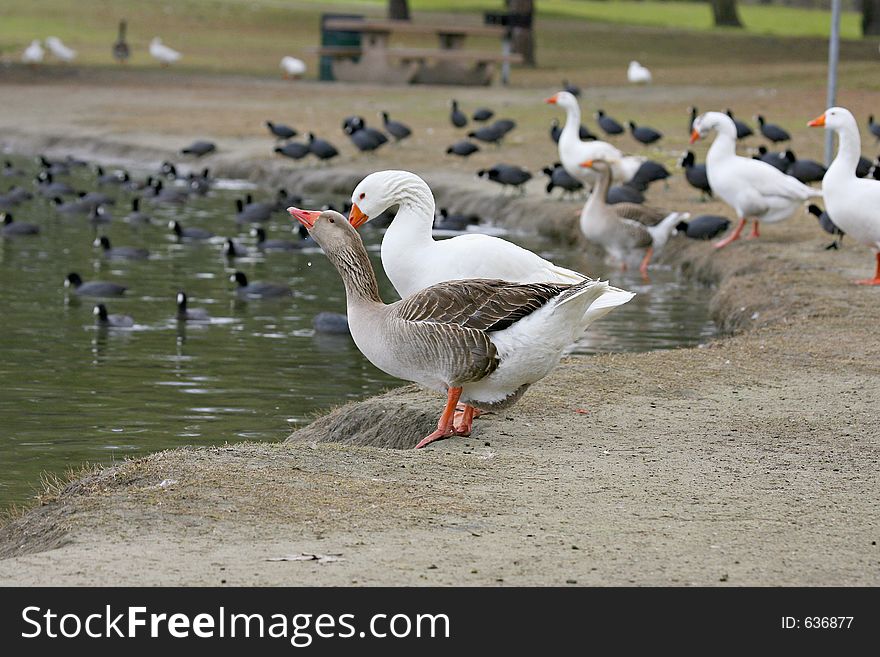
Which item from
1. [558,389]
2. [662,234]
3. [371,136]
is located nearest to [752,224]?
[662,234]

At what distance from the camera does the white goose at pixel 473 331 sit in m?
8.21

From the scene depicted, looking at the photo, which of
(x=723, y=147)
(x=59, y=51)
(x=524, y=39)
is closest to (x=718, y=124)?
(x=723, y=147)

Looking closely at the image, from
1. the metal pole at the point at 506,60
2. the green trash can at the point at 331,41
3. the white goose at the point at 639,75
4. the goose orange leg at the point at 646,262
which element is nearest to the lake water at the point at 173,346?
the goose orange leg at the point at 646,262

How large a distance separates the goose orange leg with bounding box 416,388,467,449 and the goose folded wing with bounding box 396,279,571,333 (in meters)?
0.41

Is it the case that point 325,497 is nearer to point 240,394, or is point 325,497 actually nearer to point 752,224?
point 240,394

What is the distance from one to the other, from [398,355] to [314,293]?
930cm

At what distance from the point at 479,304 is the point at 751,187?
33.0ft

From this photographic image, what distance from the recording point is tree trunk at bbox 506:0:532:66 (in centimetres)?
4825

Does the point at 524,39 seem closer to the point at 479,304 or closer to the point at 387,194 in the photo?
the point at 387,194

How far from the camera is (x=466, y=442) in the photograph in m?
8.59

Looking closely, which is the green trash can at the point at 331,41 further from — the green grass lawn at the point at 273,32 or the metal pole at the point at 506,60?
the metal pole at the point at 506,60

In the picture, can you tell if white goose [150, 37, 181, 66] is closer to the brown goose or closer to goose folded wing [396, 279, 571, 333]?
the brown goose

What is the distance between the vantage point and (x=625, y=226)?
713 inches

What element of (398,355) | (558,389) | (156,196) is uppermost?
(398,355)
